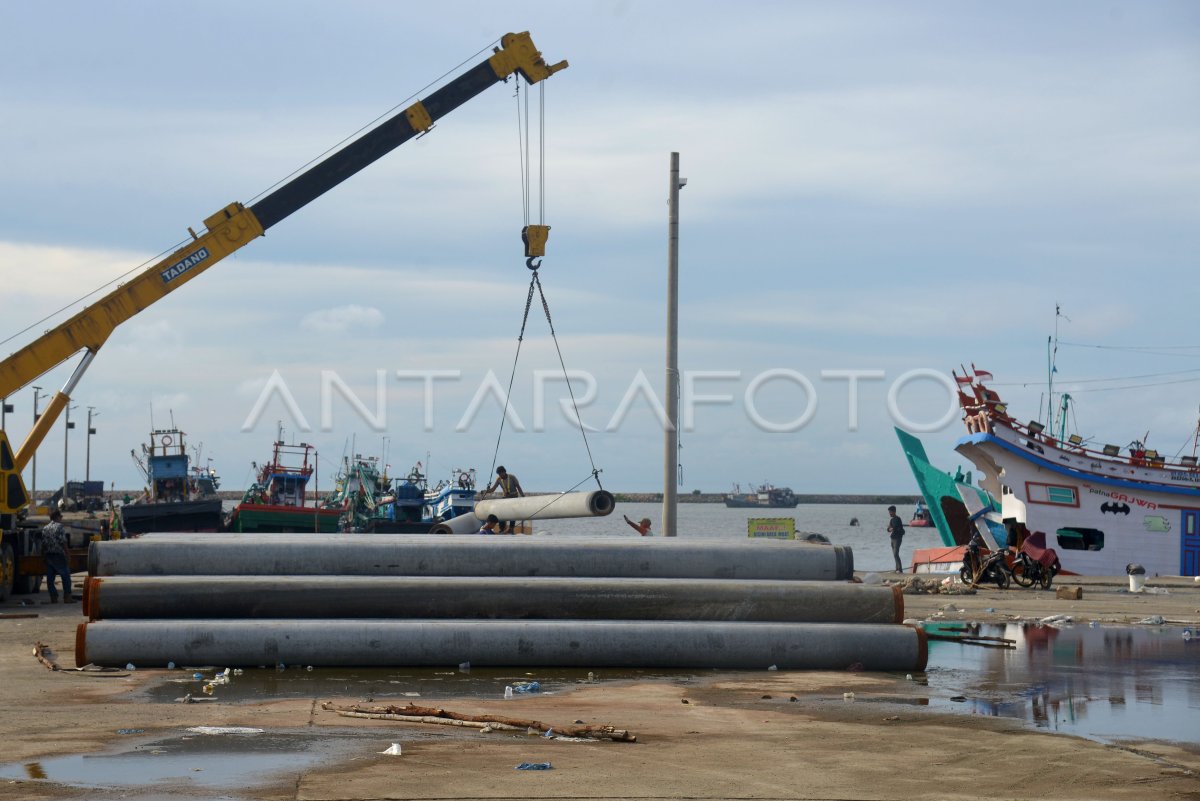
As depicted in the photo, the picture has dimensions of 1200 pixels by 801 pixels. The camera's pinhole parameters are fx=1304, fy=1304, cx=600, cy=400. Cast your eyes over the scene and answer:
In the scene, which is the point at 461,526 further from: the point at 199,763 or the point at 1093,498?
the point at 1093,498

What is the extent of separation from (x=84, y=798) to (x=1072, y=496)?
32.0 meters

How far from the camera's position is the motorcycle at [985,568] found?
27438mm

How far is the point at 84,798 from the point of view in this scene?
7441mm

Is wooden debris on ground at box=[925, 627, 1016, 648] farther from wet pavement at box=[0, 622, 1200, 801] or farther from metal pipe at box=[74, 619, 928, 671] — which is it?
metal pipe at box=[74, 619, 928, 671]

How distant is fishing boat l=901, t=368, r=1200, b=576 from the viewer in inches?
1366

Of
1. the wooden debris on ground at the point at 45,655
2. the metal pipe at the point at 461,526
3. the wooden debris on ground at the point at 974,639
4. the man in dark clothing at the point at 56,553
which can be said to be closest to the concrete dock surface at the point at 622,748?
the wooden debris on ground at the point at 45,655

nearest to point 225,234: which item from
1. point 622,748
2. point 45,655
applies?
point 45,655

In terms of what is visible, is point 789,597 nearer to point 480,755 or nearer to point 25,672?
point 480,755

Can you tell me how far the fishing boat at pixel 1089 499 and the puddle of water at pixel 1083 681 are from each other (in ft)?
53.6

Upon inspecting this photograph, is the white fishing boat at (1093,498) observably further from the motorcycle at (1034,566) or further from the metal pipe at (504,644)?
the metal pipe at (504,644)

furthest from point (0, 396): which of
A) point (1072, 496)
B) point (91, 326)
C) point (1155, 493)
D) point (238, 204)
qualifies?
point (1155, 493)

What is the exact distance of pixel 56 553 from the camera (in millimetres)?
22172

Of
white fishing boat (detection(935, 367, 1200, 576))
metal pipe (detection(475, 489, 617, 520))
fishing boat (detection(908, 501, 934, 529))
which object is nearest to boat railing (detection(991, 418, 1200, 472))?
white fishing boat (detection(935, 367, 1200, 576))

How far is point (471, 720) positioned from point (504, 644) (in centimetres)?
317
